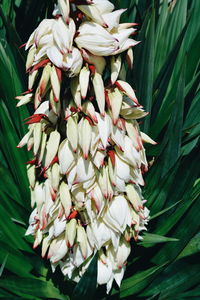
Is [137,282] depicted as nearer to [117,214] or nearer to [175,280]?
[175,280]

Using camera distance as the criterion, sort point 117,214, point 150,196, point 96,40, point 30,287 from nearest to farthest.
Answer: point 96,40, point 117,214, point 30,287, point 150,196

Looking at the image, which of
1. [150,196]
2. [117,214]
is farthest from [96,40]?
[150,196]

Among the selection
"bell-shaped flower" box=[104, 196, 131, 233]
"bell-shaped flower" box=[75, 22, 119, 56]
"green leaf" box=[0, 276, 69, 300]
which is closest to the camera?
"bell-shaped flower" box=[75, 22, 119, 56]

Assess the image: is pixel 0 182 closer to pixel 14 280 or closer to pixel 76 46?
pixel 14 280

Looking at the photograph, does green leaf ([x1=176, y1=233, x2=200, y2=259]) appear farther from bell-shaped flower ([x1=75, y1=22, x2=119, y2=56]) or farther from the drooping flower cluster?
bell-shaped flower ([x1=75, y1=22, x2=119, y2=56])

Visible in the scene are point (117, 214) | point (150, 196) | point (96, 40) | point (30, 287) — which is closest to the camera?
point (96, 40)

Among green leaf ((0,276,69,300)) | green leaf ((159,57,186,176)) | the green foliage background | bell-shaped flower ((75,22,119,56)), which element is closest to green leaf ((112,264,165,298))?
the green foliage background

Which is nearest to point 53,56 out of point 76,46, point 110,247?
point 76,46
